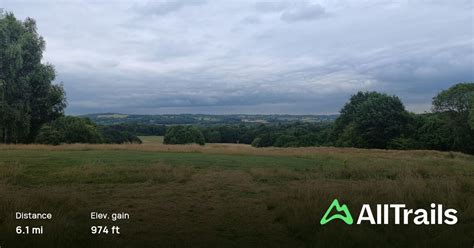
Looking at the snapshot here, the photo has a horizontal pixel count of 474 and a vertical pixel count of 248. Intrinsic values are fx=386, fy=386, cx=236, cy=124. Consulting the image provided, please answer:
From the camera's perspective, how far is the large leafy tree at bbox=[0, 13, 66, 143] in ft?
127

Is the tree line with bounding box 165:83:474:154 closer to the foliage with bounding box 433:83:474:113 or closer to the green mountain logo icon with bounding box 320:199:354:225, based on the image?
the foliage with bounding box 433:83:474:113

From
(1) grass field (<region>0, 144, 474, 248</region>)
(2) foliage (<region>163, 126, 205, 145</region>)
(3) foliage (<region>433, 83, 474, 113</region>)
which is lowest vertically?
(2) foliage (<region>163, 126, 205, 145</region>)

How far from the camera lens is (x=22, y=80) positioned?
3941cm

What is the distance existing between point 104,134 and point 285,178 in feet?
300

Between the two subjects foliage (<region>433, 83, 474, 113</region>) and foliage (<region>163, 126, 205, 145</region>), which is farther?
foliage (<region>163, 126, 205, 145</region>)

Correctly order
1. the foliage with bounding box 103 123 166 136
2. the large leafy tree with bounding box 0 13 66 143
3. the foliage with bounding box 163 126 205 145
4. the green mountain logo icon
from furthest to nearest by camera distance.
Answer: the foliage with bounding box 103 123 166 136 → the foliage with bounding box 163 126 205 145 → the large leafy tree with bounding box 0 13 66 143 → the green mountain logo icon

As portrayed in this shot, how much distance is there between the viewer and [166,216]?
9922mm

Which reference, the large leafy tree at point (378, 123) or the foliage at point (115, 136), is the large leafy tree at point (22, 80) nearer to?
the foliage at point (115, 136)

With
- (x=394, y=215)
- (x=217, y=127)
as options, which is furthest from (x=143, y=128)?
(x=394, y=215)

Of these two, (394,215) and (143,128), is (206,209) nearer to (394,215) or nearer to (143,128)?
(394,215)

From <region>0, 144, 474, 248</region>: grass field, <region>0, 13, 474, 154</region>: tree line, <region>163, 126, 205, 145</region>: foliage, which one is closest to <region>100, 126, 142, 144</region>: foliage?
<region>0, 13, 474, 154</region>: tree line

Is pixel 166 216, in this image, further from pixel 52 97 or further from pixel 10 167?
pixel 52 97

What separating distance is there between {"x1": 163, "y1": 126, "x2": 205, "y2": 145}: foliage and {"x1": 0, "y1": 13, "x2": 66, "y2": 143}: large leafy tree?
5646 centimetres

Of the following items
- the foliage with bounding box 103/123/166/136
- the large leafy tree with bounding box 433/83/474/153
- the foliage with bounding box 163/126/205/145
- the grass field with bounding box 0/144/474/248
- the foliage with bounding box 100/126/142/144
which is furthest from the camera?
the foliage with bounding box 103/123/166/136
